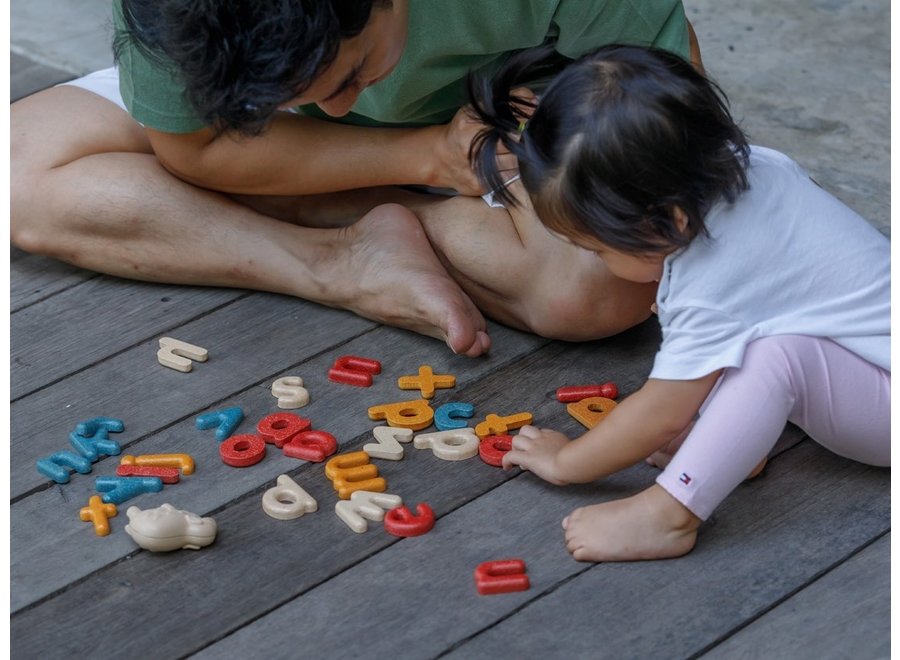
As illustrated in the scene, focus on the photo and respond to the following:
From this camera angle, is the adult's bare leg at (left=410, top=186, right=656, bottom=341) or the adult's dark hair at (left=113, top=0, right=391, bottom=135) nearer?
the adult's dark hair at (left=113, top=0, right=391, bottom=135)

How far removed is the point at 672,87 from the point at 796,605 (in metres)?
0.54

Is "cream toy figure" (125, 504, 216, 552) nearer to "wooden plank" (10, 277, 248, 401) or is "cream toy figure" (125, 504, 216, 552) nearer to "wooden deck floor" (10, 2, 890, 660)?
"wooden deck floor" (10, 2, 890, 660)

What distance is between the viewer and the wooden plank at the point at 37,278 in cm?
199

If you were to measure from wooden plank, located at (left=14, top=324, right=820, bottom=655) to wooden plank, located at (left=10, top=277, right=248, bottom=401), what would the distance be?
1.32ft

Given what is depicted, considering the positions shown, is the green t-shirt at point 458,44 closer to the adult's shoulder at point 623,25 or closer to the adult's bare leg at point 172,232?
the adult's shoulder at point 623,25

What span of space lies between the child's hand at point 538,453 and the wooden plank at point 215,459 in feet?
0.60

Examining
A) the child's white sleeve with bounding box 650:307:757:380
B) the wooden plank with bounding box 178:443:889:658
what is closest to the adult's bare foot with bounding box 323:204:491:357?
the wooden plank with bounding box 178:443:889:658

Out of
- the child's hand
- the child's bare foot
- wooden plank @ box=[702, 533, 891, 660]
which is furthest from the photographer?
the child's hand

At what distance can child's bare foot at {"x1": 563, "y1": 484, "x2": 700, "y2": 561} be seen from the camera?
1416 mm

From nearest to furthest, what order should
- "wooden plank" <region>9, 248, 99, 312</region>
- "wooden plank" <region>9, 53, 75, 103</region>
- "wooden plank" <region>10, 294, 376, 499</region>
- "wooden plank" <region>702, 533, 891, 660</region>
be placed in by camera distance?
1. "wooden plank" <region>702, 533, 891, 660</region>
2. "wooden plank" <region>10, 294, 376, 499</region>
3. "wooden plank" <region>9, 248, 99, 312</region>
4. "wooden plank" <region>9, 53, 75, 103</region>

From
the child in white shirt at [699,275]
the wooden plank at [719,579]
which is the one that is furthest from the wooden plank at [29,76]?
the wooden plank at [719,579]

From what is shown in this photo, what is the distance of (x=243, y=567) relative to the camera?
1.45 m

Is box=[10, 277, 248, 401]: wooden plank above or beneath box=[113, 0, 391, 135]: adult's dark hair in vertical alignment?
beneath

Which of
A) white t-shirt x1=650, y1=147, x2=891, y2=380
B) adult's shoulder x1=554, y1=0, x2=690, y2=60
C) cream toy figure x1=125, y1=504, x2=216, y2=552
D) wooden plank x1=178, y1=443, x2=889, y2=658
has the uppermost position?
adult's shoulder x1=554, y1=0, x2=690, y2=60
